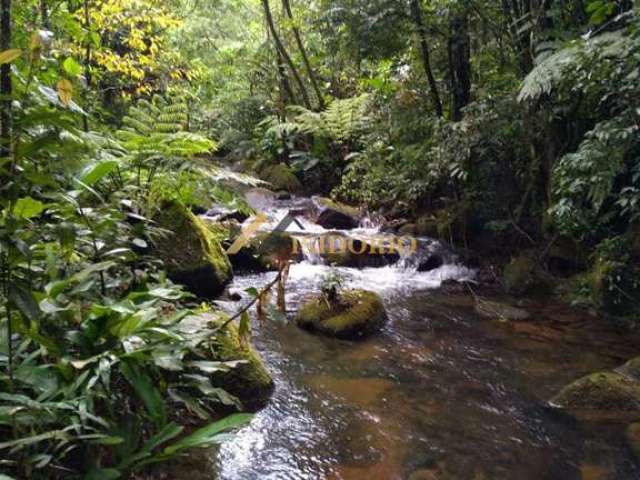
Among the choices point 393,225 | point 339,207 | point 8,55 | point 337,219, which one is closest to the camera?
point 8,55

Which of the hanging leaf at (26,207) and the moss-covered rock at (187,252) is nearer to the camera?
the hanging leaf at (26,207)

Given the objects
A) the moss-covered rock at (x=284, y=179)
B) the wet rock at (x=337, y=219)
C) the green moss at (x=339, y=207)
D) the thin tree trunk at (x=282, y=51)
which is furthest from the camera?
the moss-covered rock at (x=284, y=179)

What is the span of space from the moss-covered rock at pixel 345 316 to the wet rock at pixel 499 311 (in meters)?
1.20

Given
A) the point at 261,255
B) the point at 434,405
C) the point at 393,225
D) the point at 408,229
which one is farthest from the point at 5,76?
the point at 393,225

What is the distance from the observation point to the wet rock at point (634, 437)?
2.88 meters

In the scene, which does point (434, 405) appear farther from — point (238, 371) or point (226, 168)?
point (226, 168)

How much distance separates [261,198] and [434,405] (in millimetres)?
8047

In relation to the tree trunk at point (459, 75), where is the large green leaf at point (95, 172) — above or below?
below

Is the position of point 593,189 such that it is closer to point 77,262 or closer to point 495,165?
point 495,165

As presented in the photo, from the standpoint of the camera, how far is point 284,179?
11.8m

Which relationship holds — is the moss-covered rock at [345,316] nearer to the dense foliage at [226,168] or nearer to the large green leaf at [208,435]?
the dense foliage at [226,168]

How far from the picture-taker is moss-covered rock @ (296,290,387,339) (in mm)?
4668

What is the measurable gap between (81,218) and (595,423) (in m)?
3.32

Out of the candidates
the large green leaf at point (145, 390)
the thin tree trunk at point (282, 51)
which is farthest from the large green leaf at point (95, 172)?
the thin tree trunk at point (282, 51)
